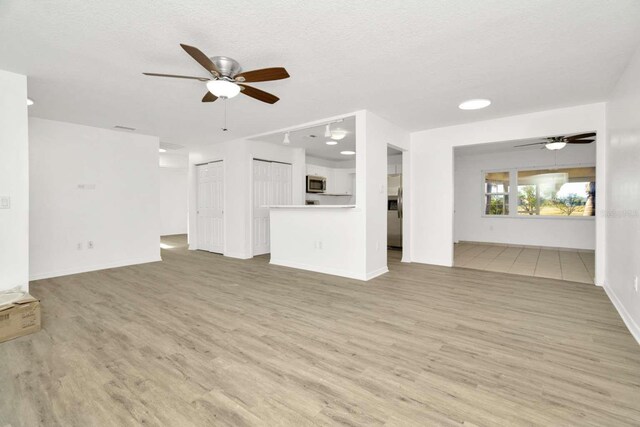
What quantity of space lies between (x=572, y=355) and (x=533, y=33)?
252 centimetres

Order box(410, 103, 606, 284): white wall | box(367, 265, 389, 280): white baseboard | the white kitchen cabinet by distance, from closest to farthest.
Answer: box(410, 103, 606, 284): white wall, box(367, 265, 389, 280): white baseboard, the white kitchen cabinet

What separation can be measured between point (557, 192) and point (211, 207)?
8555 millimetres

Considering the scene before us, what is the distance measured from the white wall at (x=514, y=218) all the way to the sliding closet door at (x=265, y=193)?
4.35 meters

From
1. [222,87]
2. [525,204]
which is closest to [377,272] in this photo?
[222,87]

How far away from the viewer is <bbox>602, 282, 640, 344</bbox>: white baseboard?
2.46 meters

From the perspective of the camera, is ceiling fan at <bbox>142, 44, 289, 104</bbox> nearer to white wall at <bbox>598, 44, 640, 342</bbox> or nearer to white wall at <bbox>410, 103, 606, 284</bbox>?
white wall at <bbox>598, 44, 640, 342</bbox>

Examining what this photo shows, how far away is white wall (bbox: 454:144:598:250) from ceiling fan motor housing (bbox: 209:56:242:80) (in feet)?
19.3

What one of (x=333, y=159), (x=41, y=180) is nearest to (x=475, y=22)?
(x=41, y=180)

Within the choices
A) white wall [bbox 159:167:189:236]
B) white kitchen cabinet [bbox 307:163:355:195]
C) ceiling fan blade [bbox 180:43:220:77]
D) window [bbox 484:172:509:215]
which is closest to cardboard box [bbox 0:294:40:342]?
Result: ceiling fan blade [bbox 180:43:220:77]

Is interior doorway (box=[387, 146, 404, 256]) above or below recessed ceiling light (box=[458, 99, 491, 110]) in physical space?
below

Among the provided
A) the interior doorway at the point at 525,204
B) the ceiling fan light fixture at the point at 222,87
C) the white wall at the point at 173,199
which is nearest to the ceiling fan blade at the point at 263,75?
the ceiling fan light fixture at the point at 222,87

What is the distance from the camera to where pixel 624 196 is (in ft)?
9.80

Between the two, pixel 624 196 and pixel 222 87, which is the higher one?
pixel 222 87

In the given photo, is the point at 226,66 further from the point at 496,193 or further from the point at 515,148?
the point at 496,193
